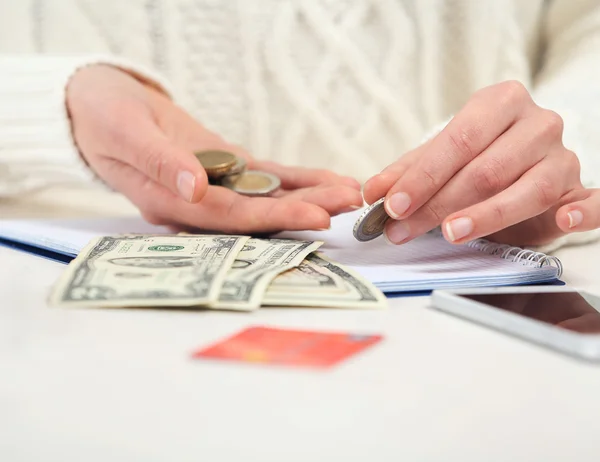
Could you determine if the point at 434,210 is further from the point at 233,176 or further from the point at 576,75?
the point at 576,75

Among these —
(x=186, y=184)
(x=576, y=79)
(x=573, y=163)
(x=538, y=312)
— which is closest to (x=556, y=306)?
(x=538, y=312)

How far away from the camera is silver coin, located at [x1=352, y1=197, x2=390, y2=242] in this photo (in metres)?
0.59

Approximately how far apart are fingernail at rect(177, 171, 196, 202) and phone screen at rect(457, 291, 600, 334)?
0.30 m

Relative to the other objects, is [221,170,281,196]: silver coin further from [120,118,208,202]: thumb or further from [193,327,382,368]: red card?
[193,327,382,368]: red card

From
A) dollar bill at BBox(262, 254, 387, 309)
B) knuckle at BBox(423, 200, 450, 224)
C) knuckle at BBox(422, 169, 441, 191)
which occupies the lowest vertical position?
dollar bill at BBox(262, 254, 387, 309)

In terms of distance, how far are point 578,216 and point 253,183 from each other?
376mm

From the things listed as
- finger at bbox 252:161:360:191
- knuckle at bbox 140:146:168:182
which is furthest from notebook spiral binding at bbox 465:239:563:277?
knuckle at bbox 140:146:168:182

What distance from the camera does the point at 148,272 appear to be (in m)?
0.52

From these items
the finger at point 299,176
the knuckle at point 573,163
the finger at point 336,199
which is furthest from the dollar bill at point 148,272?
the knuckle at point 573,163

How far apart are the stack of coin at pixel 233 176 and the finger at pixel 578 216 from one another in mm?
335

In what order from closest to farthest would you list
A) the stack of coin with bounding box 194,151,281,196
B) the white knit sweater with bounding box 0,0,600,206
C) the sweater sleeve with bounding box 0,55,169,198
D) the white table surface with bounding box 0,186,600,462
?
the white table surface with bounding box 0,186,600,462
the stack of coin with bounding box 194,151,281,196
the sweater sleeve with bounding box 0,55,169,198
the white knit sweater with bounding box 0,0,600,206

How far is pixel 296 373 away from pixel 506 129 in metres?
0.39

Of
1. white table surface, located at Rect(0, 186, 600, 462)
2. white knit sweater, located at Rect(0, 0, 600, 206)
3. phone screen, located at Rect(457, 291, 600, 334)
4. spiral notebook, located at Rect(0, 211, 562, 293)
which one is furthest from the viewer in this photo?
white knit sweater, located at Rect(0, 0, 600, 206)

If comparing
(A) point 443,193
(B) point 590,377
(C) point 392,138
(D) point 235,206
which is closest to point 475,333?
Answer: (B) point 590,377
